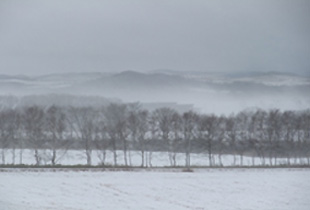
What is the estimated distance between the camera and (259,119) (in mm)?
60062

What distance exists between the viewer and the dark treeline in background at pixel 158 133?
168 feet

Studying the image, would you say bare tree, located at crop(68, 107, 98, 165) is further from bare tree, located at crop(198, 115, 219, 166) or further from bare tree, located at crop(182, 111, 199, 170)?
bare tree, located at crop(198, 115, 219, 166)

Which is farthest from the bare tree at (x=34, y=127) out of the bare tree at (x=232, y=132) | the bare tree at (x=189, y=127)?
the bare tree at (x=232, y=132)

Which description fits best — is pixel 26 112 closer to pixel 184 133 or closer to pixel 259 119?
pixel 184 133

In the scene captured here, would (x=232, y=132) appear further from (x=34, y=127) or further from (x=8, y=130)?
(x=8, y=130)

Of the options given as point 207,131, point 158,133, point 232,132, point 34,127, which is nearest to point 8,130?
point 34,127

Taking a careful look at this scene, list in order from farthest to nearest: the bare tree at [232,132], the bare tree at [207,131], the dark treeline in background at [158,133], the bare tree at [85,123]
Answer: the bare tree at [232,132] < the bare tree at [207,131] < the bare tree at [85,123] < the dark treeline in background at [158,133]
